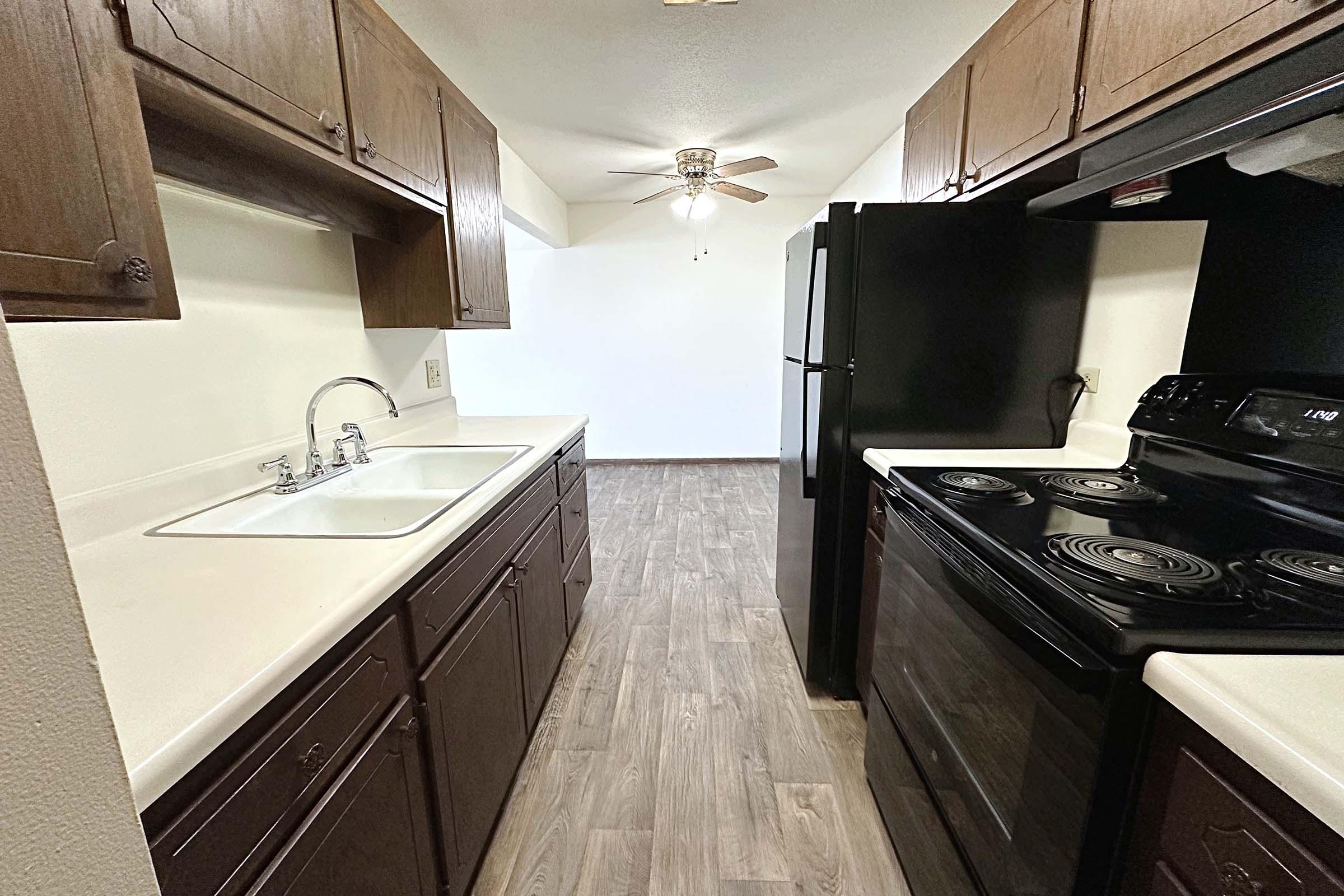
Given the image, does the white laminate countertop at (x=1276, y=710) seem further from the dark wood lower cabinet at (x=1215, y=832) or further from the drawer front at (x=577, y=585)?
the drawer front at (x=577, y=585)

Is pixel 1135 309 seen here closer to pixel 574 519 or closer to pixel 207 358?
pixel 574 519

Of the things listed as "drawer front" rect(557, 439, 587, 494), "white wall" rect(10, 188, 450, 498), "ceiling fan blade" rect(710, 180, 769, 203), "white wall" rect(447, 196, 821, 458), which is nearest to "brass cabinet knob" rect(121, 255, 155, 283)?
"white wall" rect(10, 188, 450, 498)

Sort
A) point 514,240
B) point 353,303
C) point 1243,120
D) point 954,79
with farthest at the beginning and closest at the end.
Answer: point 514,240 → point 353,303 → point 954,79 → point 1243,120

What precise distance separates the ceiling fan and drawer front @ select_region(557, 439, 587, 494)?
1665 mm

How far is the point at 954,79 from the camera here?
70.1 inches

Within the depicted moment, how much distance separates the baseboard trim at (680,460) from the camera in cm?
528

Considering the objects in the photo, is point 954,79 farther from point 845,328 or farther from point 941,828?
point 941,828

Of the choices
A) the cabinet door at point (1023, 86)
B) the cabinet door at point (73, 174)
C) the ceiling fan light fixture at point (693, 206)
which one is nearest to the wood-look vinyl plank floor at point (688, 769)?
the cabinet door at point (73, 174)

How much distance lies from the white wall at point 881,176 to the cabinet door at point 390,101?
192cm

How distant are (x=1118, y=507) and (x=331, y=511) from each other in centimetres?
194

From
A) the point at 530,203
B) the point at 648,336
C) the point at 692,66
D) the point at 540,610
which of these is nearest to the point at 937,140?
the point at 692,66

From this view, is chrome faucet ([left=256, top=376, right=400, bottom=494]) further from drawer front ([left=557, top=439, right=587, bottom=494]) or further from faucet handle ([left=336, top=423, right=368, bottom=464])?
drawer front ([left=557, top=439, right=587, bottom=494])

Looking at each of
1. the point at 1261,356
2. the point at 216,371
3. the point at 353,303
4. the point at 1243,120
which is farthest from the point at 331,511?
the point at 1261,356

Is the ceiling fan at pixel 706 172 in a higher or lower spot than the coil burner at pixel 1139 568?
higher
